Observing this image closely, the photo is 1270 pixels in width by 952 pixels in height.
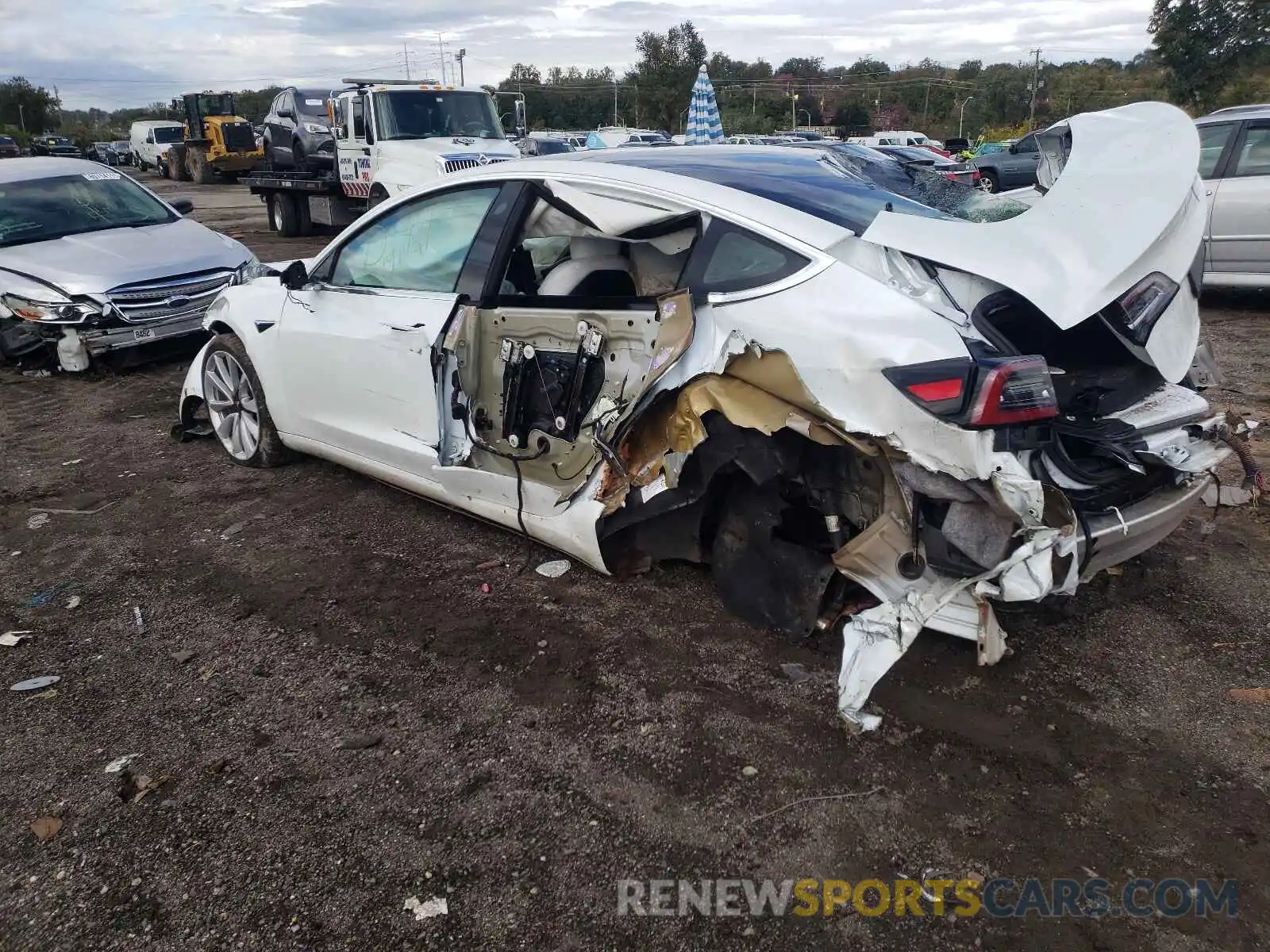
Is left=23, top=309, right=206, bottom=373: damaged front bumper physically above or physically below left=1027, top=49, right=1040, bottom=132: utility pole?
below

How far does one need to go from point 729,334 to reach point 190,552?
9.36ft

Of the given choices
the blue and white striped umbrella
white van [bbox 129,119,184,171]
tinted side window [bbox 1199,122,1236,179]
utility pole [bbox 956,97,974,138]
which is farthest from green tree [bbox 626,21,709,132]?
tinted side window [bbox 1199,122,1236,179]

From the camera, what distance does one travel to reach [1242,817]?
7.90 ft

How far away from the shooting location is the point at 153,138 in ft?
129

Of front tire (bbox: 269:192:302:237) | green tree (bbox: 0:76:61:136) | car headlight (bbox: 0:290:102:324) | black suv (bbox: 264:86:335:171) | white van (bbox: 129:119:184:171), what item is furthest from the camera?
green tree (bbox: 0:76:61:136)

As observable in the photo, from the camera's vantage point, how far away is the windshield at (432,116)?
1443 cm

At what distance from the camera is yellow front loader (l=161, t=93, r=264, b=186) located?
29.8m

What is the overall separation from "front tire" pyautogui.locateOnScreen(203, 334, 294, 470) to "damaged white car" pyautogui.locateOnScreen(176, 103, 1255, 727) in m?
1.16

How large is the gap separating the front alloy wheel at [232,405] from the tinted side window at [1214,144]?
26.7 ft

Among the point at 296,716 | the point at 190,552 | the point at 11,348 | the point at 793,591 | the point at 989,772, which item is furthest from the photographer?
the point at 11,348

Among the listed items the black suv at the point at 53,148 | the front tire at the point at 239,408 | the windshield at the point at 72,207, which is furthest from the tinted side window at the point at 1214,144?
the black suv at the point at 53,148

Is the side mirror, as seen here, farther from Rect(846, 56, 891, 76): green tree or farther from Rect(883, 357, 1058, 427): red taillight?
Rect(846, 56, 891, 76): green tree

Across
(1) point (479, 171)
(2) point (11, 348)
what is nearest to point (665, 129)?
(2) point (11, 348)

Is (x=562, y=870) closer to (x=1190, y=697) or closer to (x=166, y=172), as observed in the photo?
(x=1190, y=697)
